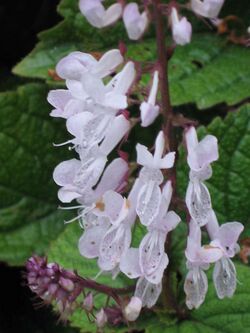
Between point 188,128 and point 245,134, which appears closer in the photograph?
point 188,128

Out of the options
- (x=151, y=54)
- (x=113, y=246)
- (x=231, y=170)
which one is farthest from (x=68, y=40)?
(x=113, y=246)

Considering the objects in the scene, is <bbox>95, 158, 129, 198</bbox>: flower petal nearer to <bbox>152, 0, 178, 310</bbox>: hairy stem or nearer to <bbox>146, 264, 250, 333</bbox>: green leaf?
<bbox>152, 0, 178, 310</bbox>: hairy stem

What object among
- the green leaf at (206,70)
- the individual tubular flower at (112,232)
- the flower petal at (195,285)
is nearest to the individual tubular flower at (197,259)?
the flower petal at (195,285)

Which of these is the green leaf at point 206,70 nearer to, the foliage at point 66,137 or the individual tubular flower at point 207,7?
the foliage at point 66,137

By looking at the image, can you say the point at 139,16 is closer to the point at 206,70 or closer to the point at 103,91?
the point at 103,91

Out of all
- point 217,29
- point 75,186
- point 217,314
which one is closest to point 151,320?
point 217,314

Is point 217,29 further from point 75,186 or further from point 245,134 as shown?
point 75,186
